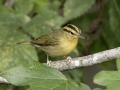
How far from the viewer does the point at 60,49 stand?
14.0 ft

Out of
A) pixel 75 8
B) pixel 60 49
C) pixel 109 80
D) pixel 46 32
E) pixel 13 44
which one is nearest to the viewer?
pixel 109 80

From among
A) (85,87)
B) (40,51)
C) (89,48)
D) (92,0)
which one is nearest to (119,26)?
(92,0)

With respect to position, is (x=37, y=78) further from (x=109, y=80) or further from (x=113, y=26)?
(x=113, y=26)

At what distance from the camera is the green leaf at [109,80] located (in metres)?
2.44

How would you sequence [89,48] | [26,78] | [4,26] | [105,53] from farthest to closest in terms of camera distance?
1. [89,48]
2. [4,26]
3. [105,53]
4. [26,78]

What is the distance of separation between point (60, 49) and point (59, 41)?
215 mm

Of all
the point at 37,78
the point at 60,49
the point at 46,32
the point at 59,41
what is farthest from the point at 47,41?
the point at 37,78

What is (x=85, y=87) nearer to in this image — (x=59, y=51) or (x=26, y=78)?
(x=26, y=78)

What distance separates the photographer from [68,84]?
257 cm

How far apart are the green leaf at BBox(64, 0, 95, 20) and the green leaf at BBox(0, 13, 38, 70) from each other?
560 mm

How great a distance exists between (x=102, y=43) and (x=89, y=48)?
23 cm

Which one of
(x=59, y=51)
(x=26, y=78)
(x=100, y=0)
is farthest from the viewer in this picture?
(x=100, y=0)

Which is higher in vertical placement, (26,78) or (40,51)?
(40,51)

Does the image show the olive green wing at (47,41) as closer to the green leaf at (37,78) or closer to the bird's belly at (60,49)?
the bird's belly at (60,49)
